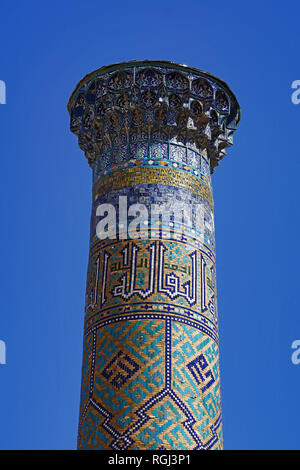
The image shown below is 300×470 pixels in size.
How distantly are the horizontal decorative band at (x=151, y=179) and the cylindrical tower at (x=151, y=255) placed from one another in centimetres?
1

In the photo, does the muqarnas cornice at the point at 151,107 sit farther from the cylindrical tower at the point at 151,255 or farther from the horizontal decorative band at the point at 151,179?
the horizontal decorative band at the point at 151,179

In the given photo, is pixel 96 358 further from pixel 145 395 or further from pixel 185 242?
pixel 185 242

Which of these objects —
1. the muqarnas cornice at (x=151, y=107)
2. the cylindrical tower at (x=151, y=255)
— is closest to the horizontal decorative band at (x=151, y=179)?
the cylindrical tower at (x=151, y=255)

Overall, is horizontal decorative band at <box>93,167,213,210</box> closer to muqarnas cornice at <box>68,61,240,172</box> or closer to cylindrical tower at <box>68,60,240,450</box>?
cylindrical tower at <box>68,60,240,450</box>

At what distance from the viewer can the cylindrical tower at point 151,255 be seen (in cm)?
717

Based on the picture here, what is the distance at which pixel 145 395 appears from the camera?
711cm

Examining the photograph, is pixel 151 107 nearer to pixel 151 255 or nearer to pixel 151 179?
pixel 151 179

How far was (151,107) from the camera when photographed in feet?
28.2

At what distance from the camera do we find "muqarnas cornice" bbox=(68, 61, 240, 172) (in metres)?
8.57

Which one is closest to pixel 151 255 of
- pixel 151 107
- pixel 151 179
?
pixel 151 179
